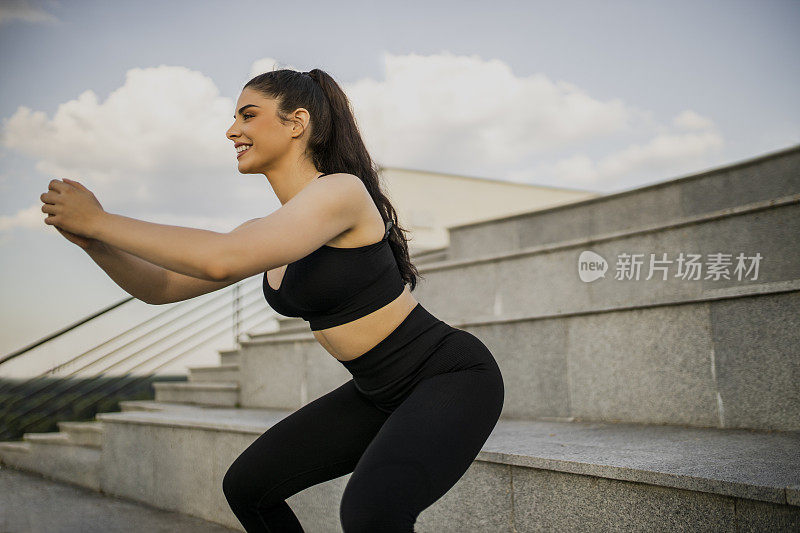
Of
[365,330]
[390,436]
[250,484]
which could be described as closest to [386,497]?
[390,436]

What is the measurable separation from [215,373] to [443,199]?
468cm

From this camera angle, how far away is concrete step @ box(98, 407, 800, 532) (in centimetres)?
183

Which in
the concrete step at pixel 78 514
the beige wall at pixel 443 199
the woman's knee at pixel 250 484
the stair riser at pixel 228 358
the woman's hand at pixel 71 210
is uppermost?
the beige wall at pixel 443 199

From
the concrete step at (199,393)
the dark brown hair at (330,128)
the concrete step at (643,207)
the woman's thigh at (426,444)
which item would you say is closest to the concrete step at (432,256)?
the concrete step at (643,207)

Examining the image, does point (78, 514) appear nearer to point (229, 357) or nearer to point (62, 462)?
point (62, 462)

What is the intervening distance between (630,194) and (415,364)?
14.2 ft

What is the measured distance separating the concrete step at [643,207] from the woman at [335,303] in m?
3.34

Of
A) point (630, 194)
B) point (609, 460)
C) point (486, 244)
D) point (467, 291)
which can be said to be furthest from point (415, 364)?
point (486, 244)

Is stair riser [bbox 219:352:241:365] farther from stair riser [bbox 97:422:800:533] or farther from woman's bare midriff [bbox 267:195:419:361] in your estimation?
woman's bare midriff [bbox 267:195:419:361]

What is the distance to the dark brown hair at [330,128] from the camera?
75.2 inches

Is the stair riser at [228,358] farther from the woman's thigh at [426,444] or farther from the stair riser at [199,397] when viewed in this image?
the woman's thigh at [426,444]

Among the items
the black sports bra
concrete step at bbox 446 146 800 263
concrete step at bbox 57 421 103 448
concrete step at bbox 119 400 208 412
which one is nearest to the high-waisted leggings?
the black sports bra

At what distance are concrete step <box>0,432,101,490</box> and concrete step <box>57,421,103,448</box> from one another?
0.05m

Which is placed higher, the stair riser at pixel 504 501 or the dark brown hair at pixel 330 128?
the dark brown hair at pixel 330 128
